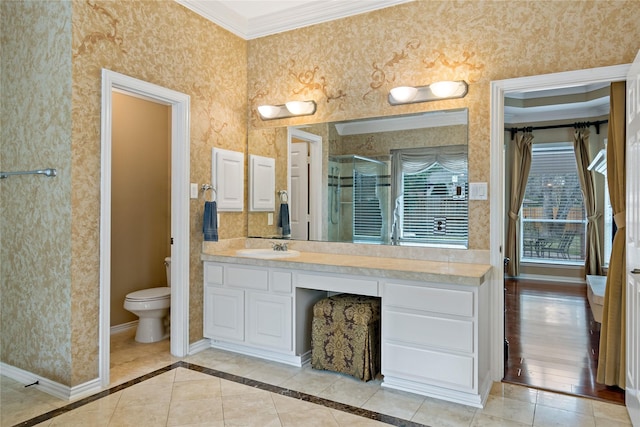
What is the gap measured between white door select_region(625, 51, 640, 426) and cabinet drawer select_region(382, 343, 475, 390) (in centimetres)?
78

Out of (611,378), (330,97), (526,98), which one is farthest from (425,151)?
(526,98)

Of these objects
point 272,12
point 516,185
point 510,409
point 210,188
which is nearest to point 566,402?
point 510,409

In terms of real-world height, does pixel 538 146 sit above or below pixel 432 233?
above

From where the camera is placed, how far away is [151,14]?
10.0 ft

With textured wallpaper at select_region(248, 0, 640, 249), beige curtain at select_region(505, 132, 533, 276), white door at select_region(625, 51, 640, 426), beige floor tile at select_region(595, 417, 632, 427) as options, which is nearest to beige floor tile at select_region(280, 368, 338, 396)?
textured wallpaper at select_region(248, 0, 640, 249)

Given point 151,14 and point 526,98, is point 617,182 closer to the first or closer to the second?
point 151,14

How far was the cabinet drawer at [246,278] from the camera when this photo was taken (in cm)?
318

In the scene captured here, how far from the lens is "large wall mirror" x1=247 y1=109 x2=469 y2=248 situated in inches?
119

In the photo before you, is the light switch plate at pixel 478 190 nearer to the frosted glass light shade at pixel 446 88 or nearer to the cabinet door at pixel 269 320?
the frosted glass light shade at pixel 446 88

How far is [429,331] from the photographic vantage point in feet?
8.39

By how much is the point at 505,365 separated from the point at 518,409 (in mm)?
674

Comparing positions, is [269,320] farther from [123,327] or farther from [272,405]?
[123,327]

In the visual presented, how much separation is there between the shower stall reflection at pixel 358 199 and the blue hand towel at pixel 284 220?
16.2 inches

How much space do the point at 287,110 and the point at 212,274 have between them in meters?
1.51
